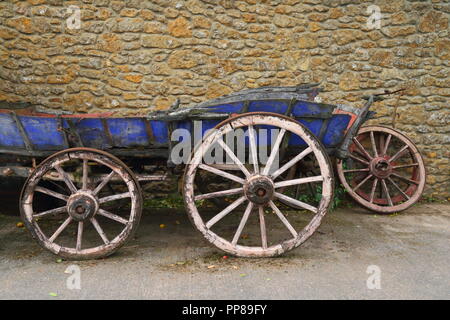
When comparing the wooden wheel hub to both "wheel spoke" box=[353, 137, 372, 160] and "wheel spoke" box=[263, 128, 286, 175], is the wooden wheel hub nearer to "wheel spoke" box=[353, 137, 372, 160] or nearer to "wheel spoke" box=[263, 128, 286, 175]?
"wheel spoke" box=[353, 137, 372, 160]

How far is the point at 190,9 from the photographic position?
5.07 meters

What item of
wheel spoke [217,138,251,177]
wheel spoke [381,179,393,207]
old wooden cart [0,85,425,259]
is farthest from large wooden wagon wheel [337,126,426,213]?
wheel spoke [217,138,251,177]

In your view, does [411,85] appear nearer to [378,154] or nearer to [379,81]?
[379,81]

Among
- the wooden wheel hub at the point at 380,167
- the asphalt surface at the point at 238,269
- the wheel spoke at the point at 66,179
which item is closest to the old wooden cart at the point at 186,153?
the wheel spoke at the point at 66,179

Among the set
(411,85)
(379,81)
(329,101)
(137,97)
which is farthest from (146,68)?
(411,85)

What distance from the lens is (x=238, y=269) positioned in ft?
10.1

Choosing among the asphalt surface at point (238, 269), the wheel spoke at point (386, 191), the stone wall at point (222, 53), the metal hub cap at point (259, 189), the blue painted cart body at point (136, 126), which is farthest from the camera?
the stone wall at point (222, 53)

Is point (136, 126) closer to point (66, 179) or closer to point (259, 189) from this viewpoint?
point (66, 179)

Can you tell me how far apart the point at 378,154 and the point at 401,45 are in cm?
142

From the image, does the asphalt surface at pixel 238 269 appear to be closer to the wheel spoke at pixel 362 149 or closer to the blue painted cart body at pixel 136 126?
the blue painted cart body at pixel 136 126

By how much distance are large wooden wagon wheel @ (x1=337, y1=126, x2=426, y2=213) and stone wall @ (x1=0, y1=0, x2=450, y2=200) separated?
1.03ft

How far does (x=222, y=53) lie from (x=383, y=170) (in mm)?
2435

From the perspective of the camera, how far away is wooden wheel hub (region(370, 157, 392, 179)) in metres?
4.89

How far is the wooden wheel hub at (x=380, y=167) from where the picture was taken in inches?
193
